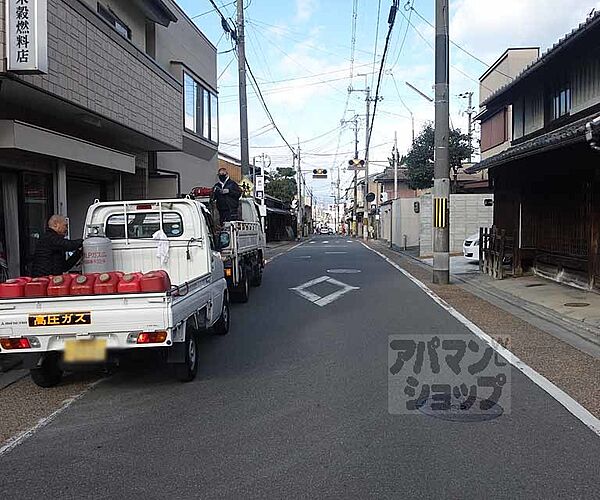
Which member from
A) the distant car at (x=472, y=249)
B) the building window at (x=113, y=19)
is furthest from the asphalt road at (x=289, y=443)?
the distant car at (x=472, y=249)

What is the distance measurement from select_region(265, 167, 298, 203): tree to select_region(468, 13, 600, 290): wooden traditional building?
48525mm

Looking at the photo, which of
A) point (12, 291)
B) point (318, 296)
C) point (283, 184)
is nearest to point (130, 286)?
point (12, 291)

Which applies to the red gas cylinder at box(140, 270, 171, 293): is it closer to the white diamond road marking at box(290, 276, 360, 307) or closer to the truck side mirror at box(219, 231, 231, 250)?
the truck side mirror at box(219, 231, 231, 250)

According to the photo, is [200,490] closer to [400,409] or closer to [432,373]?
[400,409]

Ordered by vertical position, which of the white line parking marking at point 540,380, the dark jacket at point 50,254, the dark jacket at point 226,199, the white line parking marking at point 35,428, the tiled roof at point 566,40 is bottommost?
the white line parking marking at point 35,428

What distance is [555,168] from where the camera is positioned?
51.4 ft

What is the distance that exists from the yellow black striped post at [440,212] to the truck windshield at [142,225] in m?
9.81

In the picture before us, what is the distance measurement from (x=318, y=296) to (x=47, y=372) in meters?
8.33

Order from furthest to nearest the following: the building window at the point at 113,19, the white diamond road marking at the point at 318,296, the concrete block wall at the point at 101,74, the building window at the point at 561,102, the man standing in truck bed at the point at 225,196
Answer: the building window at the point at 561,102 < the building window at the point at 113,19 < the man standing in truck bed at the point at 225,196 < the white diamond road marking at the point at 318,296 < the concrete block wall at the point at 101,74

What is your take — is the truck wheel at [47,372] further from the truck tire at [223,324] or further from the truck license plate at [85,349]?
the truck tire at [223,324]

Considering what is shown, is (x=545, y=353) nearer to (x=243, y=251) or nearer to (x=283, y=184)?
(x=243, y=251)

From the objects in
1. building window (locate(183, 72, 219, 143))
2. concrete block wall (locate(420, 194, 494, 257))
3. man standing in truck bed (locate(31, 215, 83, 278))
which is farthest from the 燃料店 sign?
concrete block wall (locate(420, 194, 494, 257))

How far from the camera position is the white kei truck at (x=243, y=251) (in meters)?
12.5

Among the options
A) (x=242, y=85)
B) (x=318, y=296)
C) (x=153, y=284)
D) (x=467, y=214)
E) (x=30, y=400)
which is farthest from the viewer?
(x=467, y=214)
